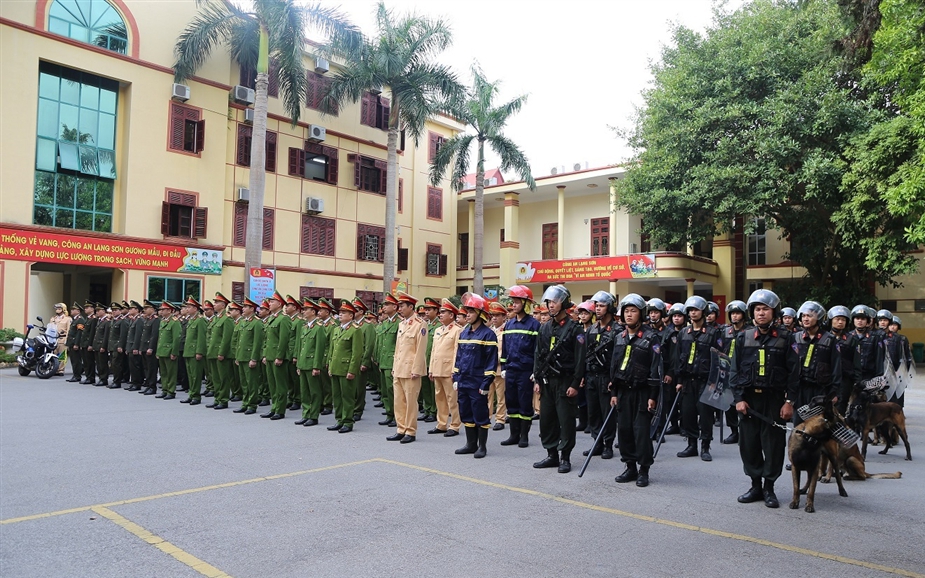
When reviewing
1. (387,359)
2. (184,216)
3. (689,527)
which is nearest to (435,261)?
(184,216)

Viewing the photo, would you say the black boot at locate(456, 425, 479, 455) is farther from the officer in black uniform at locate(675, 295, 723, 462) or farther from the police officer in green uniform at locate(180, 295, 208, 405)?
the police officer in green uniform at locate(180, 295, 208, 405)

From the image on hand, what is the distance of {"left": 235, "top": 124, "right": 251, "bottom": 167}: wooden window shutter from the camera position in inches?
1054

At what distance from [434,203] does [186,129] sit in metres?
13.5

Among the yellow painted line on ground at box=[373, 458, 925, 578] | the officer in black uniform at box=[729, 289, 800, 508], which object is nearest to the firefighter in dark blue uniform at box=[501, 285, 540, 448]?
the yellow painted line on ground at box=[373, 458, 925, 578]

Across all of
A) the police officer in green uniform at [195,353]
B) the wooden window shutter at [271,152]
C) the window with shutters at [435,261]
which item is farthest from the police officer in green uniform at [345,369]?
the window with shutters at [435,261]

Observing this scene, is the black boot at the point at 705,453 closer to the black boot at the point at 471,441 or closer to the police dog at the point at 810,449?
the police dog at the point at 810,449

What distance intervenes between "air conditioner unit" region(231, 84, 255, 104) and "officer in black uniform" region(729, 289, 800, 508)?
23.7 meters

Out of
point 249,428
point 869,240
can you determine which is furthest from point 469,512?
point 869,240

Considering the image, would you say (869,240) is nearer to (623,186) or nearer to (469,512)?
(623,186)

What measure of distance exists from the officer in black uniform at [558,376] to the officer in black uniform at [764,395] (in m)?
1.68

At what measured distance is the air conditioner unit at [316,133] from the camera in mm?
28516

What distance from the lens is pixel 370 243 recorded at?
104ft

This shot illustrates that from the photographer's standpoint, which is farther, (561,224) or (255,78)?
(561,224)

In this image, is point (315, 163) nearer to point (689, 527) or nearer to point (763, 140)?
point (763, 140)
